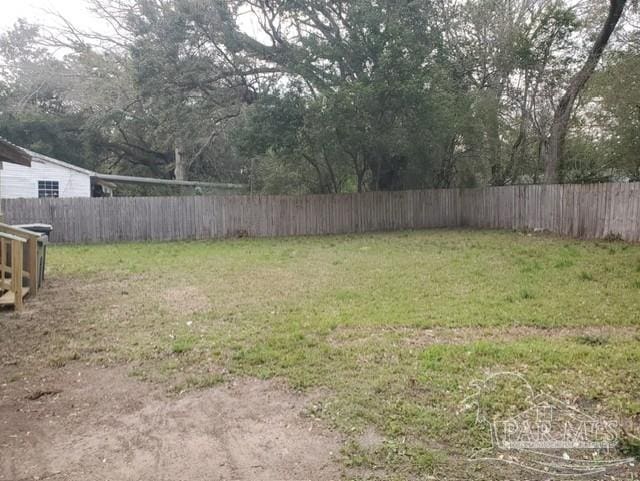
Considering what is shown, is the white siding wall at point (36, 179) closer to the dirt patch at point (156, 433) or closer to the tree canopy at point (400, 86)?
the tree canopy at point (400, 86)

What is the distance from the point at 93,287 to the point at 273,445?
5394 millimetres

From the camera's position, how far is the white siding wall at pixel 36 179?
1502cm

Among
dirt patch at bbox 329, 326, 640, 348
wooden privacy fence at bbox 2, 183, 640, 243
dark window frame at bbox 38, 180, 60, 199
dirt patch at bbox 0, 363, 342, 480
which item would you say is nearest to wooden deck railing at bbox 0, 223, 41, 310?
dirt patch at bbox 0, 363, 342, 480

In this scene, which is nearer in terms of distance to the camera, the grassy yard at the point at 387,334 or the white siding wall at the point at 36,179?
the grassy yard at the point at 387,334

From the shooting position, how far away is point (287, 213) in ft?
50.0

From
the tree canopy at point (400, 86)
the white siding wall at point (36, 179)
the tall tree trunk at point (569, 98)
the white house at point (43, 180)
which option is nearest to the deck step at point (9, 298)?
the tree canopy at point (400, 86)

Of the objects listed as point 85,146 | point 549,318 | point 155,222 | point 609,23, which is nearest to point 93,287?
point 549,318

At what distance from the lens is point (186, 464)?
2279 millimetres

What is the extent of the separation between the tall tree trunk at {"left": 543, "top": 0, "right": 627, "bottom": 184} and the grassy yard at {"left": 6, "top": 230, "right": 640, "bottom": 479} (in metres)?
5.13

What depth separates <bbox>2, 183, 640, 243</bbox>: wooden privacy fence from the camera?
13305 millimetres

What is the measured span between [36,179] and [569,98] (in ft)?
54.1

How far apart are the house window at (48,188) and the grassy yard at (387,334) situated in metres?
8.99

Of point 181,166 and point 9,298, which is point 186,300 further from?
point 181,166

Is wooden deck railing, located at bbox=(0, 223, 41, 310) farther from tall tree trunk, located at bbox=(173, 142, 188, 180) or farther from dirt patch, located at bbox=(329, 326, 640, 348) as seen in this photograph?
tall tree trunk, located at bbox=(173, 142, 188, 180)
